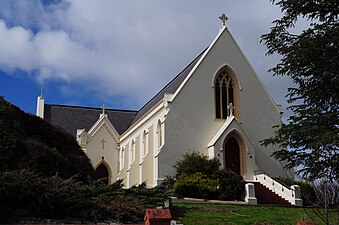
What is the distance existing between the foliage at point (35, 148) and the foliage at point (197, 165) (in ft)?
28.1

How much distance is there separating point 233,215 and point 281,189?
34.3ft

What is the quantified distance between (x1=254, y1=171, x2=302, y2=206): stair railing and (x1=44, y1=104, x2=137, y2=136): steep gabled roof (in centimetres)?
2011

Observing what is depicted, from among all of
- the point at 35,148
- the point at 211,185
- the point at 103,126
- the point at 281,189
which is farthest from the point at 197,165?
the point at 103,126

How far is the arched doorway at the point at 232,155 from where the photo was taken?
1251 inches

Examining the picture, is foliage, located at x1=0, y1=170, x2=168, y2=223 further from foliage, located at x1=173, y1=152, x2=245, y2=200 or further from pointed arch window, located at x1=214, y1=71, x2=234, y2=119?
pointed arch window, located at x1=214, y1=71, x2=234, y2=119

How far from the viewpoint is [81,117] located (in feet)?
161

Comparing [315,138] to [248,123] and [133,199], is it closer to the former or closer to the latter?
[133,199]

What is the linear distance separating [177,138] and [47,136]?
456 inches

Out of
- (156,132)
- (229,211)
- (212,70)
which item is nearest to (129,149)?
(156,132)

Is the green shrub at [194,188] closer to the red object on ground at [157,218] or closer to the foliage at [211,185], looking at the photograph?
the foliage at [211,185]

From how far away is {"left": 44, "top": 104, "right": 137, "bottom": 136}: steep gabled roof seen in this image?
154 feet

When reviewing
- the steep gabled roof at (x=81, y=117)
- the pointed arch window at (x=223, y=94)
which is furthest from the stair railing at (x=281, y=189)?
the steep gabled roof at (x=81, y=117)

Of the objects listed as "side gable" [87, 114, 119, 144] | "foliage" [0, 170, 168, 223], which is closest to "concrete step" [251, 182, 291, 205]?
"foliage" [0, 170, 168, 223]

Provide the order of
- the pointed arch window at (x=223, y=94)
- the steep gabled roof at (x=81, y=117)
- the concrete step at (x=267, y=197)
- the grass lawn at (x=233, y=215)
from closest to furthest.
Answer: the grass lawn at (x=233, y=215) → the concrete step at (x=267, y=197) → the pointed arch window at (x=223, y=94) → the steep gabled roof at (x=81, y=117)
